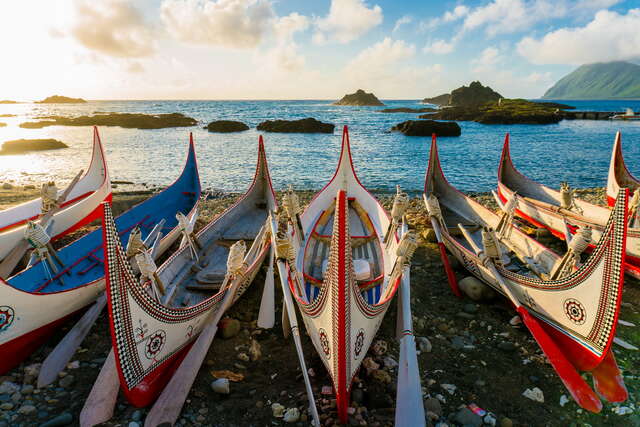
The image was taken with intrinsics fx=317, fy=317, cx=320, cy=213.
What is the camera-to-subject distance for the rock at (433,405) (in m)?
4.97

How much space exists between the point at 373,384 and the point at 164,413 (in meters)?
3.29

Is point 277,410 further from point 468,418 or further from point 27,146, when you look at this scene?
point 27,146

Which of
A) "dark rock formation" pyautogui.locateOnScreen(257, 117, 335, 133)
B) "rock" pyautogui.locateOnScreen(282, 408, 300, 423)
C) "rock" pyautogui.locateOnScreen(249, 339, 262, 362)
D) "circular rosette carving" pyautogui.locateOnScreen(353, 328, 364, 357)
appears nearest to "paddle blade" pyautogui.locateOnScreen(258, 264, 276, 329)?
"rock" pyautogui.locateOnScreen(249, 339, 262, 362)

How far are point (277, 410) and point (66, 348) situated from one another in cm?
412

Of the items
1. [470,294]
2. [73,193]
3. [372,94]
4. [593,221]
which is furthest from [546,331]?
[372,94]

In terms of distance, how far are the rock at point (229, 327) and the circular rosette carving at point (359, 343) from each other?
309 centimetres

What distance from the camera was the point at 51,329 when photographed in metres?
6.21

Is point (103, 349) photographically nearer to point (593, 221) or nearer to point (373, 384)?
point (373, 384)

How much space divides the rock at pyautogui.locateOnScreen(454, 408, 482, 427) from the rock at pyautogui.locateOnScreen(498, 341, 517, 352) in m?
1.83

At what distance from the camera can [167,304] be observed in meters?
6.69

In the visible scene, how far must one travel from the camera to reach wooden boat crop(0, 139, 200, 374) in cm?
535

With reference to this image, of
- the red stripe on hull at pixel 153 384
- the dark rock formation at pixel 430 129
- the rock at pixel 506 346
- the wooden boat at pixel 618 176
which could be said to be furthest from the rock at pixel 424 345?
the dark rock formation at pixel 430 129

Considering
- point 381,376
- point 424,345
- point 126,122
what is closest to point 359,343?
point 381,376

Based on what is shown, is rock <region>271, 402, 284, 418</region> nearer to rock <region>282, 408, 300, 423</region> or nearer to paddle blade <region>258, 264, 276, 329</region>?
rock <region>282, 408, 300, 423</region>
